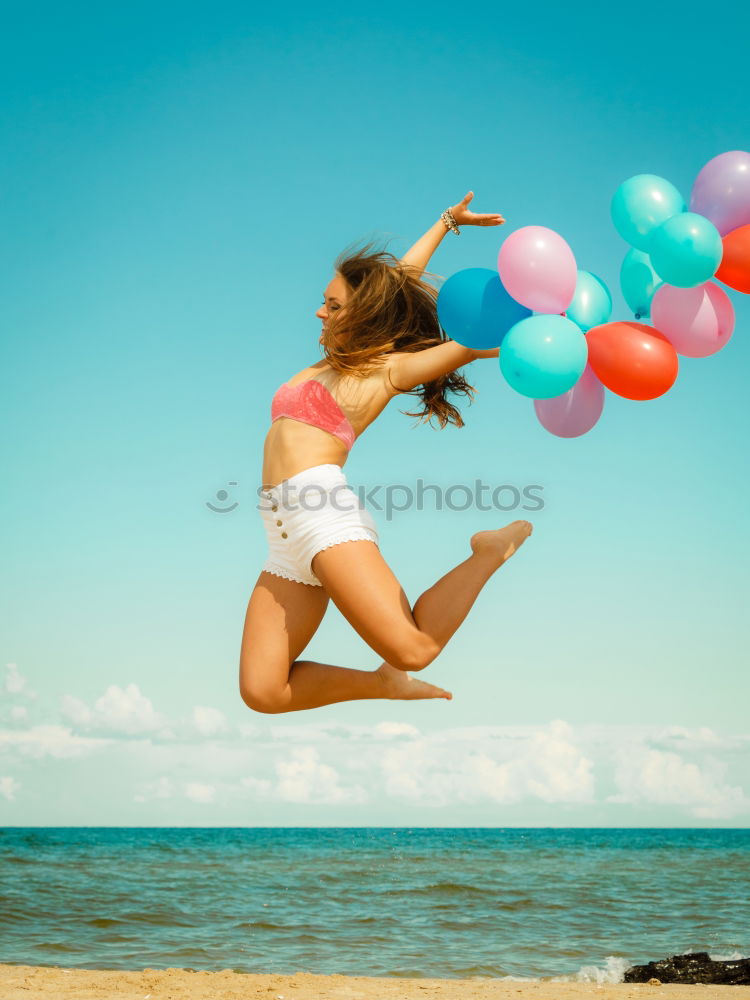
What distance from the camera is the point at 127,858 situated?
26172 mm

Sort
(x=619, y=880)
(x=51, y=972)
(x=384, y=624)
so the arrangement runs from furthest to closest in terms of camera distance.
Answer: (x=619, y=880) < (x=51, y=972) < (x=384, y=624)

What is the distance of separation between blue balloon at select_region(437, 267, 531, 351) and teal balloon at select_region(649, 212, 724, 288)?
616 mm

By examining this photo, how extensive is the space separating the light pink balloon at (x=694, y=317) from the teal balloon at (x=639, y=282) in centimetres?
27

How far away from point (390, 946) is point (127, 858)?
59.8ft

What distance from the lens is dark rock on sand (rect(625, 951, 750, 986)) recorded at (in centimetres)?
816

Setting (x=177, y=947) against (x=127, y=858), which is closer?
(x=177, y=947)

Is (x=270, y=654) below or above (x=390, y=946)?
above

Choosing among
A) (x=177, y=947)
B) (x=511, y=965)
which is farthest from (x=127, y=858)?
(x=511, y=965)

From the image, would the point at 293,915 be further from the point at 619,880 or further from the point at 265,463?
the point at 265,463

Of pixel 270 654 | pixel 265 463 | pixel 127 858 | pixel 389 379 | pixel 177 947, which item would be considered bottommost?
pixel 127 858

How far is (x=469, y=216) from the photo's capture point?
4.07 meters

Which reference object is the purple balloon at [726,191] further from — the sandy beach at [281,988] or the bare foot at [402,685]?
the sandy beach at [281,988]

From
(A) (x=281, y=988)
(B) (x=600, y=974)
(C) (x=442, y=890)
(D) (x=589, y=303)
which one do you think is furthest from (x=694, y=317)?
(C) (x=442, y=890)

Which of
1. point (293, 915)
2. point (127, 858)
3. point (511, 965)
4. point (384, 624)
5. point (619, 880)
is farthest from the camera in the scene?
point (127, 858)
